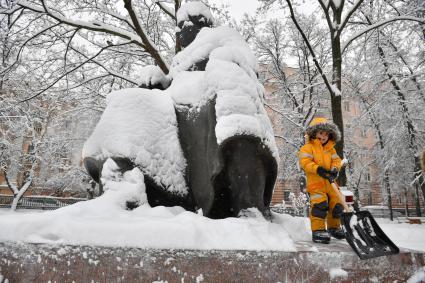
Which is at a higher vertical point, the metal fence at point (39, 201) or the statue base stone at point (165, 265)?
the statue base stone at point (165, 265)

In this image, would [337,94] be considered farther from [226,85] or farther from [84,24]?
[226,85]

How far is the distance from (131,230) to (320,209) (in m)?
1.70

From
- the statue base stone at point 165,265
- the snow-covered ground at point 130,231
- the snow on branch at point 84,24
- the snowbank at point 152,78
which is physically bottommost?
the statue base stone at point 165,265

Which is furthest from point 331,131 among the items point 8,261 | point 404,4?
point 404,4

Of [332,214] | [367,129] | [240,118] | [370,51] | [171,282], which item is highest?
[370,51]

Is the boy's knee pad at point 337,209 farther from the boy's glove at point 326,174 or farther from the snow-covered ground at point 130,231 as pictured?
the snow-covered ground at point 130,231

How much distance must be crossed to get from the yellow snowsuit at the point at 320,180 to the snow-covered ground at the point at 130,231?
36.9 inches

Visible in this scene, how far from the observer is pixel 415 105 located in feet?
48.4

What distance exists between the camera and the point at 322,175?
2.78 metres

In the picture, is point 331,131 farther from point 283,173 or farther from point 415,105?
point 283,173

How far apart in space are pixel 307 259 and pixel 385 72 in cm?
1469

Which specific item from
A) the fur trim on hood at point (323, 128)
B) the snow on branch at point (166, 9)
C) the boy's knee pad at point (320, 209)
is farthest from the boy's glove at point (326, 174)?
the snow on branch at point (166, 9)

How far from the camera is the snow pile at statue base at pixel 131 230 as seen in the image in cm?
159

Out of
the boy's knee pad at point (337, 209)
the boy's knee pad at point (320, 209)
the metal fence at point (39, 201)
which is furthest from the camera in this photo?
the metal fence at point (39, 201)
